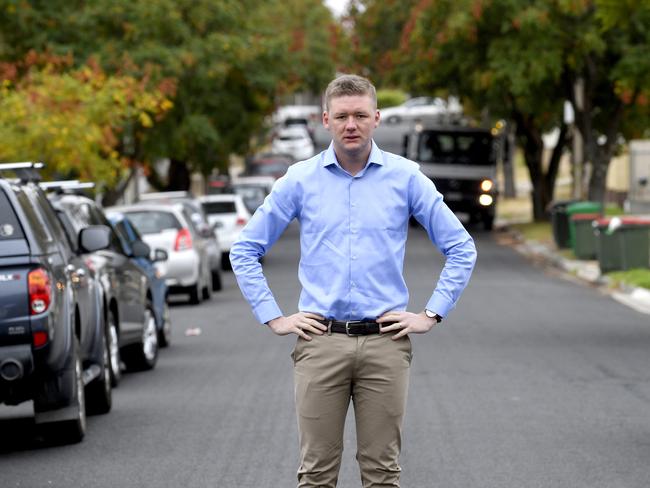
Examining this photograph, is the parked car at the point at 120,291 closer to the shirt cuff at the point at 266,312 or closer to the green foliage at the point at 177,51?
the shirt cuff at the point at 266,312

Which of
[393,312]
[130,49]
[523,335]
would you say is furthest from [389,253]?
[130,49]

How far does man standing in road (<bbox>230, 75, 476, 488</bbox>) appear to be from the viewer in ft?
19.4

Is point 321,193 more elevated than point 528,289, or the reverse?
point 321,193

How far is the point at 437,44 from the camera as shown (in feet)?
126

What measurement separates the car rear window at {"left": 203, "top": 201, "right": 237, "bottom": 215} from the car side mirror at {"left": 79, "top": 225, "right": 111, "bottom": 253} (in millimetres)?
20906

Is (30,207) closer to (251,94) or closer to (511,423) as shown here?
(511,423)

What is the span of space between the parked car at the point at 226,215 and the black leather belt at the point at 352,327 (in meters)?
25.0

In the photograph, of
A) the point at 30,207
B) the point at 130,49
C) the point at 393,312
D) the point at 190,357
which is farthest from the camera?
the point at 130,49

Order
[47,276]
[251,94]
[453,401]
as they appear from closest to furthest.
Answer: [47,276] < [453,401] < [251,94]

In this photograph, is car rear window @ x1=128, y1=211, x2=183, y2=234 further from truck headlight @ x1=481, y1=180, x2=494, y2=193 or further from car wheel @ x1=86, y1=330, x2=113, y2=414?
truck headlight @ x1=481, y1=180, x2=494, y2=193

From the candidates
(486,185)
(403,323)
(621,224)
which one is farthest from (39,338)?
(486,185)

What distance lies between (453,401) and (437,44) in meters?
27.2

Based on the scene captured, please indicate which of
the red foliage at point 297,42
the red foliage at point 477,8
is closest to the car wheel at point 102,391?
the red foliage at point 477,8

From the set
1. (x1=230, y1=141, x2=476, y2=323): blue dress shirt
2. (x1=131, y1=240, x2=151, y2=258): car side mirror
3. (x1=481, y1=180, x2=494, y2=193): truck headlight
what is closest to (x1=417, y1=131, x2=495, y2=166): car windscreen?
(x1=481, y1=180, x2=494, y2=193): truck headlight
